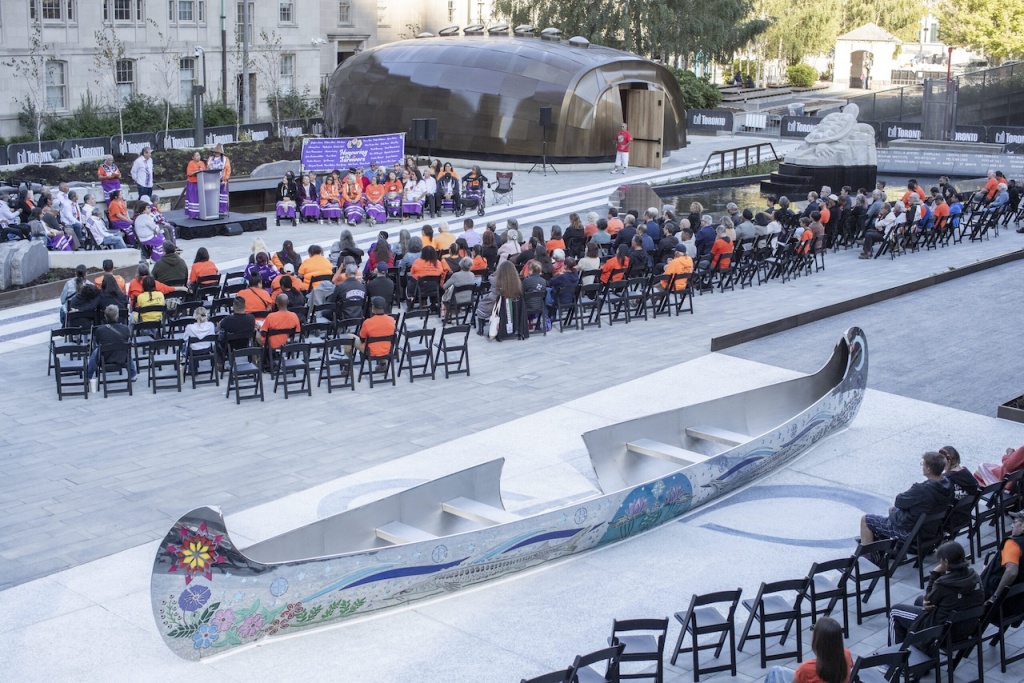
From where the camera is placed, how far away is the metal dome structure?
35.6 m

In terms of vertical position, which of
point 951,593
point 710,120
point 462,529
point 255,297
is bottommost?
point 462,529

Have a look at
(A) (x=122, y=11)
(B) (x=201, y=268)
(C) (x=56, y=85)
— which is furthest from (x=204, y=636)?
(A) (x=122, y=11)

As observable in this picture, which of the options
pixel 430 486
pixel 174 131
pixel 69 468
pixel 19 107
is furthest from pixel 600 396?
pixel 19 107

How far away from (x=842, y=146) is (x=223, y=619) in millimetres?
26276

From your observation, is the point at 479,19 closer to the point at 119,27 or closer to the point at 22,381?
the point at 119,27

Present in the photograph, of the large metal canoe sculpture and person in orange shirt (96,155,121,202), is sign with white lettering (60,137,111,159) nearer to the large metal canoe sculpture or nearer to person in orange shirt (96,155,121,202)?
person in orange shirt (96,155,121,202)

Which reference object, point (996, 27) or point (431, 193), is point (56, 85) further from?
point (996, 27)

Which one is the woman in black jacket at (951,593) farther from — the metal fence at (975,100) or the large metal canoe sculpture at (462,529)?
the metal fence at (975,100)

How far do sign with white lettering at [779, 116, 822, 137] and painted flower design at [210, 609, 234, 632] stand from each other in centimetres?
4046

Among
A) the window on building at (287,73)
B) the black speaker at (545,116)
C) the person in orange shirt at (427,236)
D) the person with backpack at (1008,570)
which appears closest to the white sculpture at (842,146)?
the black speaker at (545,116)

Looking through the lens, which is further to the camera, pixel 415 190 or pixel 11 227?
pixel 415 190

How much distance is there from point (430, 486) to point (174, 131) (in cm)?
2930

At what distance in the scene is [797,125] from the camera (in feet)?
151

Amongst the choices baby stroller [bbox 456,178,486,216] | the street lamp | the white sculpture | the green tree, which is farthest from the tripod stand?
the green tree
